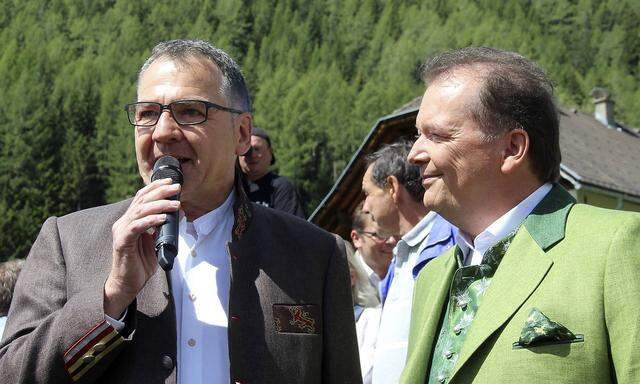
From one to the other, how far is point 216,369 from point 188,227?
55 cm

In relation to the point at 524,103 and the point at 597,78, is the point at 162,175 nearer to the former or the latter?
the point at 524,103

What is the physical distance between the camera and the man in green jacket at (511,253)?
2330 mm

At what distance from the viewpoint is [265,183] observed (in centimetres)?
772

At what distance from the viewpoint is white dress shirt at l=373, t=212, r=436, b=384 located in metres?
3.97

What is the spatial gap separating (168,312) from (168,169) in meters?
0.48

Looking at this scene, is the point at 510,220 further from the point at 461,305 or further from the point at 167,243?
the point at 167,243

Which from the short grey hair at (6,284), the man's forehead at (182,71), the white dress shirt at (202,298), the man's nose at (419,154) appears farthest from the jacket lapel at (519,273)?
the short grey hair at (6,284)

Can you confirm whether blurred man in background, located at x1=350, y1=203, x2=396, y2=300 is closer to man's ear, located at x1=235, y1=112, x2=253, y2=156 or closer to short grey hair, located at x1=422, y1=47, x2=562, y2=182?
man's ear, located at x1=235, y1=112, x2=253, y2=156

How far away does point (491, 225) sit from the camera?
9.30 ft

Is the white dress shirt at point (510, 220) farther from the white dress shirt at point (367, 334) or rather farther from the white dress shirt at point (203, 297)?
the white dress shirt at point (367, 334)

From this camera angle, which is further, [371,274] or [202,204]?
[371,274]

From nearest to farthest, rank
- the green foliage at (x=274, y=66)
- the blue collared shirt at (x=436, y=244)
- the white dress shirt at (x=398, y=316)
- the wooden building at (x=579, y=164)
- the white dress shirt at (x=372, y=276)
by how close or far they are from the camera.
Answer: the white dress shirt at (x=398, y=316) < the blue collared shirt at (x=436, y=244) < the white dress shirt at (x=372, y=276) < the wooden building at (x=579, y=164) < the green foliage at (x=274, y=66)

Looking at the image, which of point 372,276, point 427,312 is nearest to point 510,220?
point 427,312

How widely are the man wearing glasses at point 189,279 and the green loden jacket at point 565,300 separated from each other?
26.8 inches
